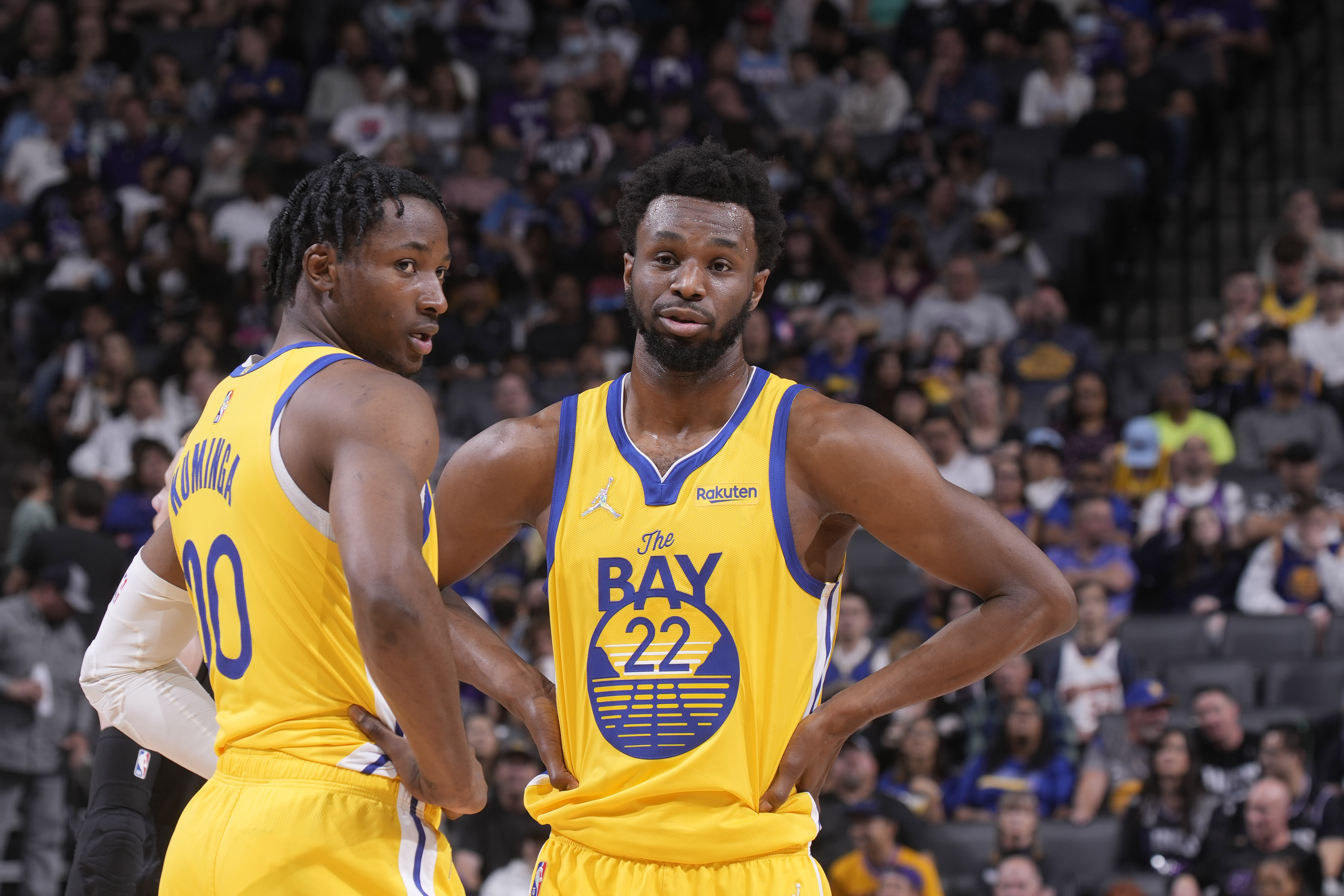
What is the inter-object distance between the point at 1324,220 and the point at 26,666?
8873mm

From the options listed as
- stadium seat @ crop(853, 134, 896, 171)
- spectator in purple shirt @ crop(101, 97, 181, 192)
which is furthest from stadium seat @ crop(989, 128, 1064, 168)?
spectator in purple shirt @ crop(101, 97, 181, 192)

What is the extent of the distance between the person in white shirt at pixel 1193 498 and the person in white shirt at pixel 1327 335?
47.4 inches

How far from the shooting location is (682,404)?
341 cm

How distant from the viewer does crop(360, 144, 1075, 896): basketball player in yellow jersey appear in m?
3.14

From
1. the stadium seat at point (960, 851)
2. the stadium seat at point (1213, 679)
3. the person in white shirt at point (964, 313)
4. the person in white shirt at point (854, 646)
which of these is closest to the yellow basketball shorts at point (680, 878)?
the stadium seat at point (960, 851)

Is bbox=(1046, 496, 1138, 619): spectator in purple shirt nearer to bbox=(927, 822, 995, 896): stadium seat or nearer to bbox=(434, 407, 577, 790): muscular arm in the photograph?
bbox=(927, 822, 995, 896): stadium seat

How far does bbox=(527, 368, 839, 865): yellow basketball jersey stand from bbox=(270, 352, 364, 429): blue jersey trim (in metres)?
0.70

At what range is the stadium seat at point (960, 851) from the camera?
309 inches

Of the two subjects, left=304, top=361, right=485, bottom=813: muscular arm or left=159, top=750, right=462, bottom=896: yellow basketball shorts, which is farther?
left=159, top=750, right=462, bottom=896: yellow basketball shorts

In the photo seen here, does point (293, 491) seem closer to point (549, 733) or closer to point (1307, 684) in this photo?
point (549, 733)

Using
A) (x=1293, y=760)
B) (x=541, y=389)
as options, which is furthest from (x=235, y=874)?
(x=541, y=389)

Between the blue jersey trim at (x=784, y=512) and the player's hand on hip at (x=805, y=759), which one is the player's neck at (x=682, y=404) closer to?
the blue jersey trim at (x=784, y=512)

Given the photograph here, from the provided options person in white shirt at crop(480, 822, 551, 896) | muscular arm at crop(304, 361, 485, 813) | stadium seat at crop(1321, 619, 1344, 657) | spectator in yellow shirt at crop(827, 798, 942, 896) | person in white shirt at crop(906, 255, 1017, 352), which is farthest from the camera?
person in white shirt at crop(906, 255, 1017, 352)

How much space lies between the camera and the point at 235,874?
2.72 m
